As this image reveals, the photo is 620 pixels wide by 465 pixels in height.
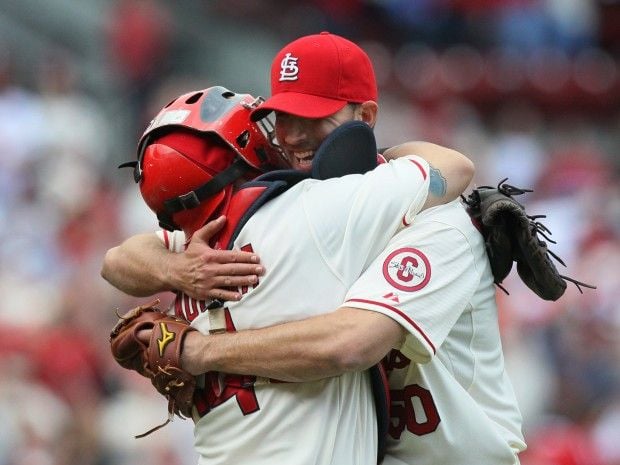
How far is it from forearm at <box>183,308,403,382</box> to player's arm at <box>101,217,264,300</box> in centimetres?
15

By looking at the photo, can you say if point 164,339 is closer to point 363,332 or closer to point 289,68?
point 363,332

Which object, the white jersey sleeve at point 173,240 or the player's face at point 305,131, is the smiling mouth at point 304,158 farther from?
the white jersey sleeve at point 173,240

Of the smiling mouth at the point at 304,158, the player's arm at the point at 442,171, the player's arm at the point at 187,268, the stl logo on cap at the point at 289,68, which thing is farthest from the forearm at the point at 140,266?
the player's arm at the point at 442,171

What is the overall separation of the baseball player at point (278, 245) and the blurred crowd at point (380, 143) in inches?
151

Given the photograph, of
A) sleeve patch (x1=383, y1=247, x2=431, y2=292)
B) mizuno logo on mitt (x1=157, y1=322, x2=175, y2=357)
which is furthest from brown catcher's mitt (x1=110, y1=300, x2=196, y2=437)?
sleeve patch (x1=383, y1=247, x2=431, y2=292)

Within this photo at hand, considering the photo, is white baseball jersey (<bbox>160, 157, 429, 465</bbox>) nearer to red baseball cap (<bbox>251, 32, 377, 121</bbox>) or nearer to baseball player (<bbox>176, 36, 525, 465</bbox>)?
baseball player (<bbox>176, 36, 525, 465</bbox>)

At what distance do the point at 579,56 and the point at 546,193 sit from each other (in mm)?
2100

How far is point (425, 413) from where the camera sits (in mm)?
3412

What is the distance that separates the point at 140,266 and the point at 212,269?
0.44 m

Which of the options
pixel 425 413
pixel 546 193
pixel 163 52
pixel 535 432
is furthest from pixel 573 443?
pixel 163 52

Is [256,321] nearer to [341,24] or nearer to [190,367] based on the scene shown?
[190,367]

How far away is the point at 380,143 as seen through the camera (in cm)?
1025

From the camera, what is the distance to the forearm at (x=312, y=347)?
3.08 m

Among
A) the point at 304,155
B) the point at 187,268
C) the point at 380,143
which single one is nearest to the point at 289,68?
the point at 304,155
